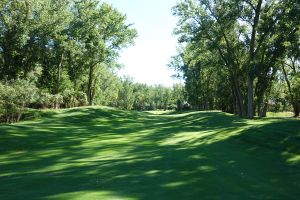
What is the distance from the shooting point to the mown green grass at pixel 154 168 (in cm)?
831

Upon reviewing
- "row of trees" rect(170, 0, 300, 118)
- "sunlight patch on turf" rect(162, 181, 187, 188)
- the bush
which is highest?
"row of trees" rect(170, 0, 300, 118)

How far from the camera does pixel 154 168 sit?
1111 cm

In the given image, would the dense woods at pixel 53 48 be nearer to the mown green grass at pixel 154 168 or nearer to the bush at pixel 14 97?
the bush at pixel 14 97

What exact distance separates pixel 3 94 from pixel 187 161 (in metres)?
25.2

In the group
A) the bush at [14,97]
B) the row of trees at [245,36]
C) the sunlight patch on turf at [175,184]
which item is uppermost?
the row of trees at [245,36]

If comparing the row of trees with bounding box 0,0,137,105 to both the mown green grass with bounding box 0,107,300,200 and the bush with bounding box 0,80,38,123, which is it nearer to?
the bush with bounding box 0,80,38,123

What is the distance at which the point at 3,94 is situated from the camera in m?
33.0

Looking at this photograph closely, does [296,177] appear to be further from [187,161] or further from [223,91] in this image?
[223,91]

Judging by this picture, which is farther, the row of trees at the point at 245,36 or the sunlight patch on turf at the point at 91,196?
the row of trees at the point at 245,36

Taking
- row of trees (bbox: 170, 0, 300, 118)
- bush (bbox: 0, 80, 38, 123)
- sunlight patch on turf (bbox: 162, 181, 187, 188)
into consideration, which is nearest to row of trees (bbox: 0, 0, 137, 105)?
bush (bbox: 0, 80, 38, 123)

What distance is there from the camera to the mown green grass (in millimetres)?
8312

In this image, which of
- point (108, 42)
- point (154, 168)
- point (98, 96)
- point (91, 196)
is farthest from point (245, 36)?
point (98, 96)

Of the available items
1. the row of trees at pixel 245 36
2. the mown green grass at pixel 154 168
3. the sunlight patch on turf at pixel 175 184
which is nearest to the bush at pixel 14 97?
the mown green grass at pixel 154 168

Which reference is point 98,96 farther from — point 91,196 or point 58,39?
point 91,196
